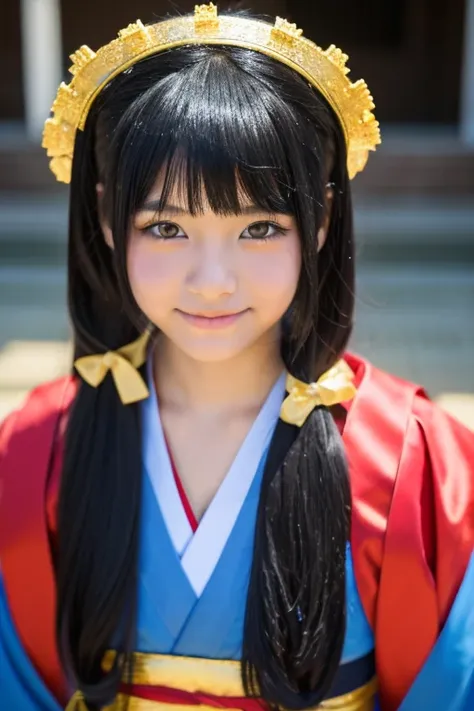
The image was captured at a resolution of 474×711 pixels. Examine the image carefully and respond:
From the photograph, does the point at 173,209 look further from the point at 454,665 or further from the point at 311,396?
the point at 454,665

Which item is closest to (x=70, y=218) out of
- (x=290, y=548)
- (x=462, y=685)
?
(x=290, y=548)

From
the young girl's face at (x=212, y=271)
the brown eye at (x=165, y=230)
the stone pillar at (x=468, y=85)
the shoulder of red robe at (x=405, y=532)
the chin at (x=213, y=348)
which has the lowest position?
the shoulder of red robe at (x=405, y=532)

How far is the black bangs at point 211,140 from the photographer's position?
49.5 inches

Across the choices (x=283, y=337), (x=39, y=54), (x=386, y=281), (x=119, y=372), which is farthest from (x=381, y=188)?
(x=119, y=372)

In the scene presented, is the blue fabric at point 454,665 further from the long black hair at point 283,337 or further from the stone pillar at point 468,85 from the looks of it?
the stone pillar at point 468,85

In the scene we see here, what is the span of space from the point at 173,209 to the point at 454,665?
2.48 feet

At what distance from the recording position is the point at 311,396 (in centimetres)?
148

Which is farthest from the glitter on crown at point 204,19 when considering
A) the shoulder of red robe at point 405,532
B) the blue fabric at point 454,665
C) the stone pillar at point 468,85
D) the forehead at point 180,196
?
the stone pillar at point 468,85

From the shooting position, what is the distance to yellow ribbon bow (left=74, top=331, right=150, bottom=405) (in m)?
1.52

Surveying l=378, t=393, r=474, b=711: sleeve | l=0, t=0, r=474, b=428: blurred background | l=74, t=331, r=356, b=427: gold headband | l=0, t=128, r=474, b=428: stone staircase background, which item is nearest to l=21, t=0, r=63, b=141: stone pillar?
l=0, t=0, r=474, b=428: blurred background

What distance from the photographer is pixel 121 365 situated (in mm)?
1542

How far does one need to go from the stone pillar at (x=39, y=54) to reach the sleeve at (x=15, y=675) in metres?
6.57

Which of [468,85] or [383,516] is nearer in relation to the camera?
[383,516]

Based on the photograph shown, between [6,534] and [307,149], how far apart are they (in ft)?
2.39
